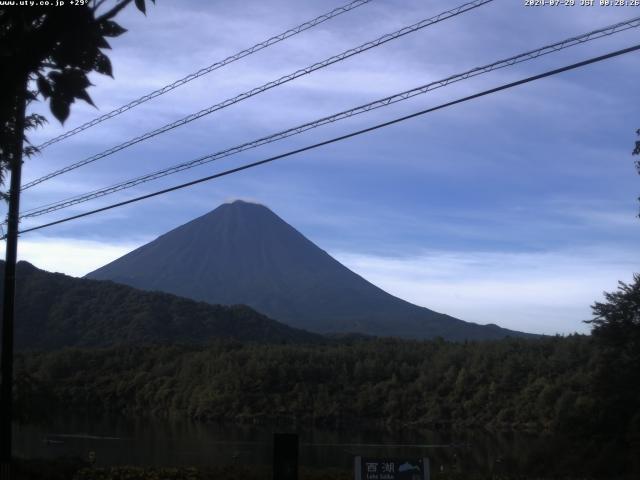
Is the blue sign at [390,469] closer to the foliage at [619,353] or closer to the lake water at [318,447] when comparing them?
the lake water at [318,447]

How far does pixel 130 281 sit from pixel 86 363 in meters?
85.9

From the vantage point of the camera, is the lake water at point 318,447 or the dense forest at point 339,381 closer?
the lake water at point 318,447

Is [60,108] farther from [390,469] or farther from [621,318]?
[621,318]

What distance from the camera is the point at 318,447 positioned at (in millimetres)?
34750

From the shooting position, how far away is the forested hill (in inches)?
3391

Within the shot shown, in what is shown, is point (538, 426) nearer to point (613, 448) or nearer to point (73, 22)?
point (613, 448)

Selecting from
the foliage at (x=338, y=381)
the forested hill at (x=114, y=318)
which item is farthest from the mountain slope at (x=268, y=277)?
the foliage at (x=338, y=381)

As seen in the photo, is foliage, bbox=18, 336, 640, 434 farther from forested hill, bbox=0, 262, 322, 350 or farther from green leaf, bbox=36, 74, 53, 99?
green leaf, bbox=36, 74, 53, 99

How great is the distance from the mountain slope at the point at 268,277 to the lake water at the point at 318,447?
8017cm

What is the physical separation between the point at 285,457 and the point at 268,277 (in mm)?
150399

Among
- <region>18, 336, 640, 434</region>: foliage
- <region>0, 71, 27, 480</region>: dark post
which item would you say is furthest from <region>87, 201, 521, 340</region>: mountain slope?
<region>0, 71, 27, 480</region>: dark post

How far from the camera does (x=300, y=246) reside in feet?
555

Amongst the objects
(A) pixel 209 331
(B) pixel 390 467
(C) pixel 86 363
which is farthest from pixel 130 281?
(B) pixel 390 467

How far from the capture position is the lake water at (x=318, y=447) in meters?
24.5
